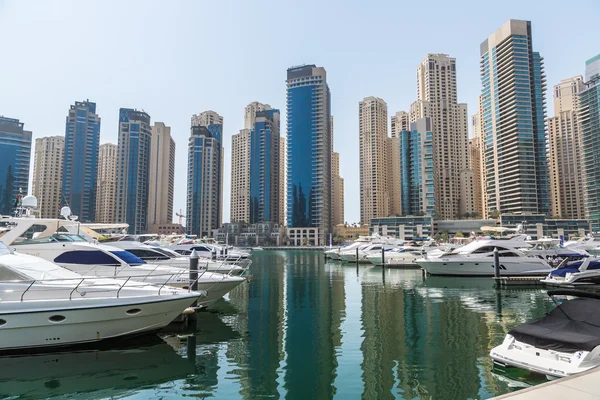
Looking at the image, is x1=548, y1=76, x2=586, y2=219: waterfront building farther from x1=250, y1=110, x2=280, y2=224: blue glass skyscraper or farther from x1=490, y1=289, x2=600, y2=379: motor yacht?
x1=490, y1=289, x2=600, y2=379: motor yacht

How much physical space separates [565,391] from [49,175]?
565 ft

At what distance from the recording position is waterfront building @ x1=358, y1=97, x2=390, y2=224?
17350 cm

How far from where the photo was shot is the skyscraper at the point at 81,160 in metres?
148

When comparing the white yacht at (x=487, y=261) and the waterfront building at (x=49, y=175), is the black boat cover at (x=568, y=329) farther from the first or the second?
the waterfront building at (x=49, y=175)

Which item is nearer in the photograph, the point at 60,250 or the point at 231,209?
the point at 60,250

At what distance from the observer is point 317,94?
155 m

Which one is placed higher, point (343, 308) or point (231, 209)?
point (231, 209)

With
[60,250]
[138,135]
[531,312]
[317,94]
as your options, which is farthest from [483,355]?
[138,135]

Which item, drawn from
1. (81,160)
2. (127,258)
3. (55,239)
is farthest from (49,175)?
(127,258)

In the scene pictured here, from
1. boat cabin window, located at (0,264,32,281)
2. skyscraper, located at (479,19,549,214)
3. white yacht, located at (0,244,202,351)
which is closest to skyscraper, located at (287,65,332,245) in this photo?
skyscraper, located at (479,19,549,214)

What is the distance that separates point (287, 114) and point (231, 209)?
189 feet

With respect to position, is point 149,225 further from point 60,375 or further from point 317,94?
point 60,375

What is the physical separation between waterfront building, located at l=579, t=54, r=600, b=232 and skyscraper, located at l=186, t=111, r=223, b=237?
477 feet

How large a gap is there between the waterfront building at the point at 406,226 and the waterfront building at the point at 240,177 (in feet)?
209
